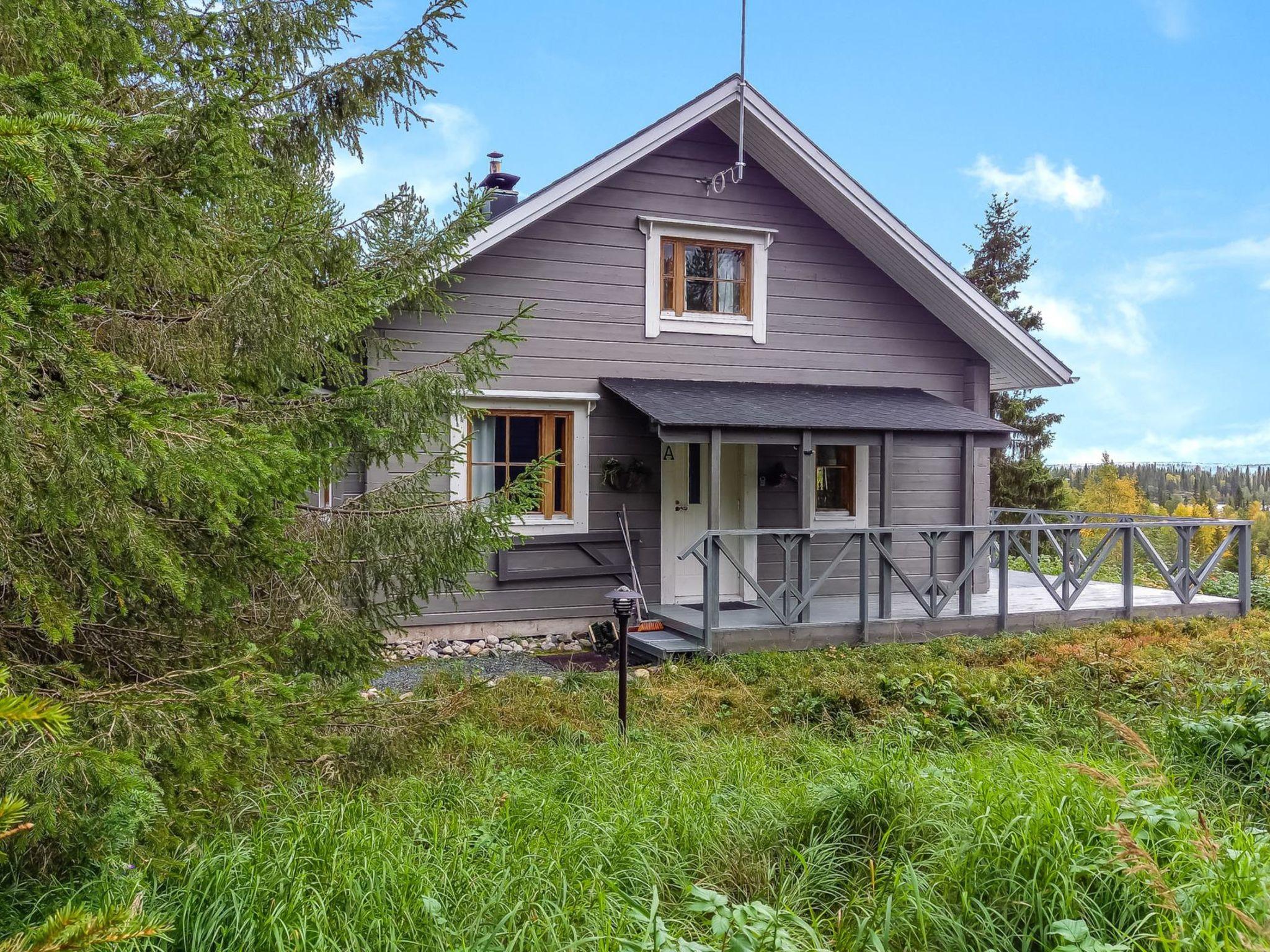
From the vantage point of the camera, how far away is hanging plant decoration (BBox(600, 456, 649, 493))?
983 centimetres

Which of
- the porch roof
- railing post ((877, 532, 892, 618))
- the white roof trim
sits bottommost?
railing post ((877, 532, 892, 618))

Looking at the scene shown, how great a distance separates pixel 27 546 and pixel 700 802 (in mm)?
2611

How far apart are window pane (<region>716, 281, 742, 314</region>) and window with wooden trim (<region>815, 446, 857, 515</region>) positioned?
2081 millimetres

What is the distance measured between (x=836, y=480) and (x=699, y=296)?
116 inches

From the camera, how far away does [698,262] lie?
10.5 m

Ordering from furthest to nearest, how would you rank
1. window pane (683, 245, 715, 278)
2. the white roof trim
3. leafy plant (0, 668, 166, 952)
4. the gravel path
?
window pane (683, 245, 715, 278) < the white roof trim < the gravel path < leafy plant (0, 668, 166, 952)

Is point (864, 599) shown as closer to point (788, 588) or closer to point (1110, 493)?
point (788, 588)

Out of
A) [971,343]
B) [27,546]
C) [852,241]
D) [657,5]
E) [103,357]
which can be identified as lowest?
[27,546]

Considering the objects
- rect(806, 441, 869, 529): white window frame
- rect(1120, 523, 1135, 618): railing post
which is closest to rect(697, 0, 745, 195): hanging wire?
rect(806, 441, 869, 529): white window frame

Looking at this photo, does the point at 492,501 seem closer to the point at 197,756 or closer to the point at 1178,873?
the point at 197,756

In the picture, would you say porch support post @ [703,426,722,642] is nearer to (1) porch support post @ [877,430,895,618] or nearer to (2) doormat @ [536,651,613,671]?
(2) doormat @ [536,651,613,671]

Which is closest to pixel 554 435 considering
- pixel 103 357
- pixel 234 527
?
pixel 234 527

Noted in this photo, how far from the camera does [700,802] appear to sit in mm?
3566

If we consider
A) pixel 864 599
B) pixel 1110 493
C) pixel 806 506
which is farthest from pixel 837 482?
pixel 1110 493
